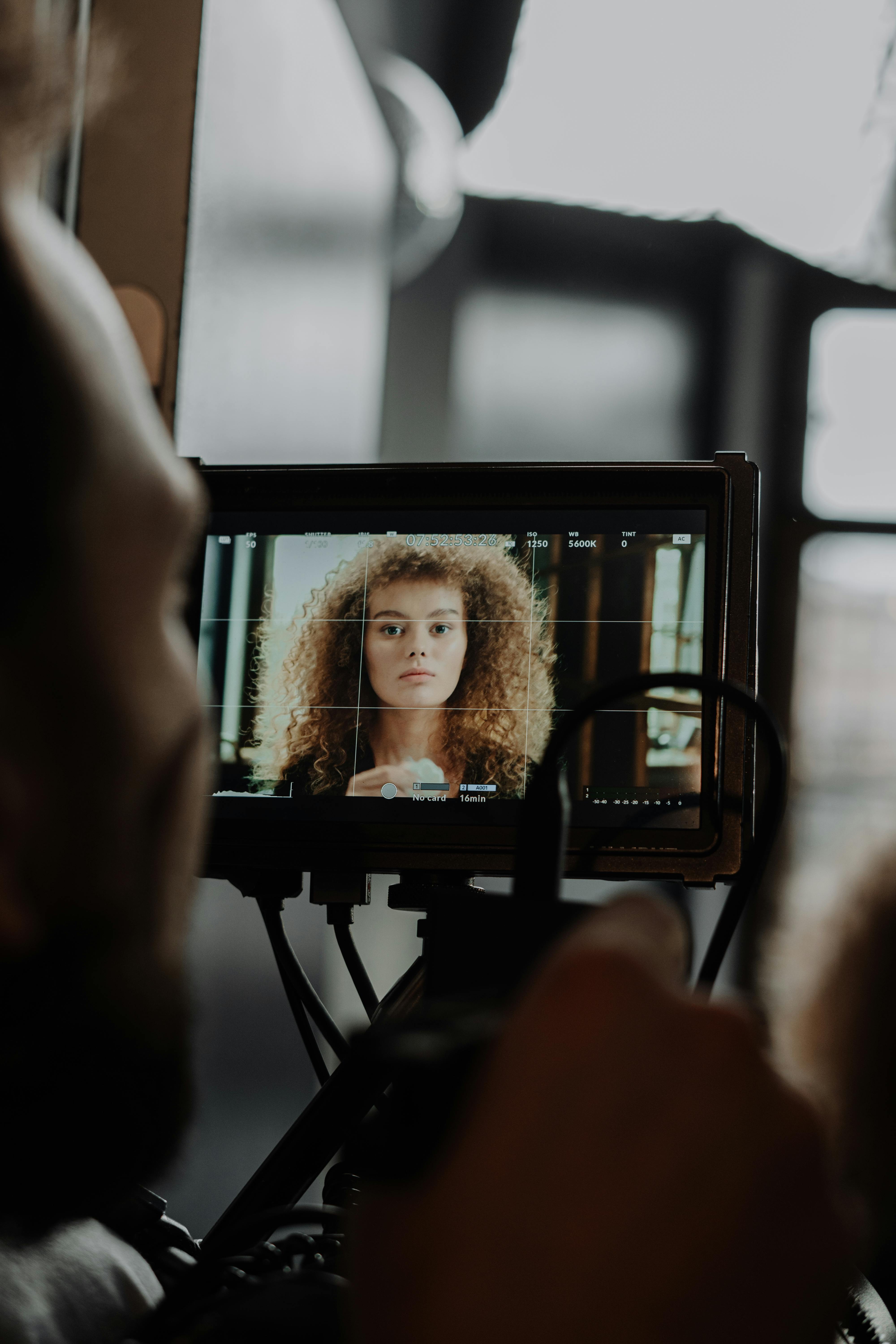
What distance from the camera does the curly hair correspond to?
652 millimetres

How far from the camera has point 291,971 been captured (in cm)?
72

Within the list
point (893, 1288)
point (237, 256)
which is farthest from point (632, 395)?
point (893, 1288)

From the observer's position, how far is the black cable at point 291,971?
2.27 ft

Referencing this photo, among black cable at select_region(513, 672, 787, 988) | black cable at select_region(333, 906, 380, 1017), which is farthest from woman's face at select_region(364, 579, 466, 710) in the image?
black cable at select_region(513, 672, 787, 988)

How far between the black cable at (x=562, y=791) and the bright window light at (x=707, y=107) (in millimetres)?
1276

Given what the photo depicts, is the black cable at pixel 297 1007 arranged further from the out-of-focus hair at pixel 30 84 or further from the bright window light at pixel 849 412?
the bright window light at pixel 849 412

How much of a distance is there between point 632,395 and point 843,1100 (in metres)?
2.30

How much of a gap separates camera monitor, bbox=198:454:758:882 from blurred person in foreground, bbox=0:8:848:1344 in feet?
0.96

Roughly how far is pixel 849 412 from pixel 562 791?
2.30 m

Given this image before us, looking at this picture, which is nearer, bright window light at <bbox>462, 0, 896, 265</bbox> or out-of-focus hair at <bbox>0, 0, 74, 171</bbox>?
out-of-focus hair at <bbox>0, 0, 74, 171</bbox>

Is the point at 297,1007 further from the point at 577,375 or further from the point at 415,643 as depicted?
the point at 577,375

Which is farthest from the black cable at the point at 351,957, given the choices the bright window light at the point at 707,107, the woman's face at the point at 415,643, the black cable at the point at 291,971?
the bright window light at the point at 707,107

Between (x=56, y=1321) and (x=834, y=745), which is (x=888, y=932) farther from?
(x=834, y=745)

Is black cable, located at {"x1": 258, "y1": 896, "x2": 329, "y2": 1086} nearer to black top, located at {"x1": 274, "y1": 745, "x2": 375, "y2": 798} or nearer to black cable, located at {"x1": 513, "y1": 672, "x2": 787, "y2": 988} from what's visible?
black top, located at {"x1": 274, "y1": 745, "x2": 375, "y2": 798}
